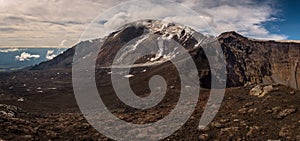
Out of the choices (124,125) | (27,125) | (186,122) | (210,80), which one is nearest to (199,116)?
(186,122)

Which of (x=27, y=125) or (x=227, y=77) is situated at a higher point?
(x=227, y=77)

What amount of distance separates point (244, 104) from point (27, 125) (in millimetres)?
21167

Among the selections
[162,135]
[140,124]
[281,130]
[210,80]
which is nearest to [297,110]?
[281,130]

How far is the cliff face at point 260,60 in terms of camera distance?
116 m

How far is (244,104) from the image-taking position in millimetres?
33094

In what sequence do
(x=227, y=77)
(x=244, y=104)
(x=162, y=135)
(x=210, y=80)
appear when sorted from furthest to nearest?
1. (x=227, y=77)
2. (x=210, y=80)
3. (x=244, y=104)
4. (x=162, y=135)

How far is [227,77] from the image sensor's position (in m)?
99.8

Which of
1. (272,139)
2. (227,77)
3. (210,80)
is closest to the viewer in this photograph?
(272,139)

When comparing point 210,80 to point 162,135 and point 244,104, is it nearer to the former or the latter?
point 244,104

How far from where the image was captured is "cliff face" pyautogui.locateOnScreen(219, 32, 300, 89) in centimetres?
11564

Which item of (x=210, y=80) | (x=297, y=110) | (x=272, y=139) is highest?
(x=210, y=80)

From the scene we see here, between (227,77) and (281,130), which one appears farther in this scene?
(227,77)

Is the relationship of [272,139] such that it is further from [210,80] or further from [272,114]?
[210,80]

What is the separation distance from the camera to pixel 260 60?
130 metres
